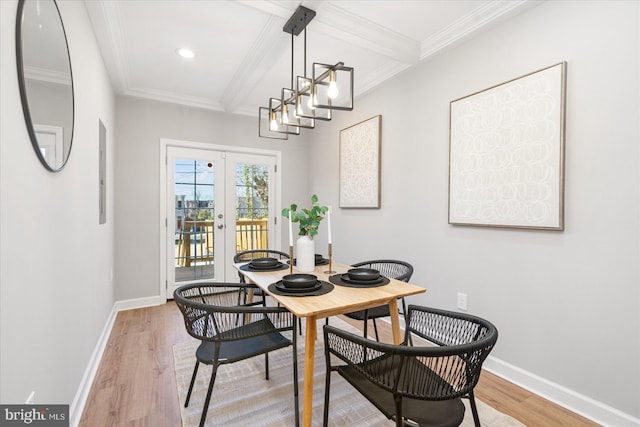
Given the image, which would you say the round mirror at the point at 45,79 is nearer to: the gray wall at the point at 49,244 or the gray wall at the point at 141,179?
the gray wall at the point at 49,244

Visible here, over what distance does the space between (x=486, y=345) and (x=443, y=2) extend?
2147 mm

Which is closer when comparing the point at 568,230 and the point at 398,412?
the point at 398,412

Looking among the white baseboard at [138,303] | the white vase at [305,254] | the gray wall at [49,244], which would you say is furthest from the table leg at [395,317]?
the white baseboard at [138,303]

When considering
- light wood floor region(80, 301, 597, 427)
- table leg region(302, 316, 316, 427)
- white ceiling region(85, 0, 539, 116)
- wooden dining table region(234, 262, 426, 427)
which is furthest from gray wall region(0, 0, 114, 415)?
table leg region(302, 316, 316, 427)

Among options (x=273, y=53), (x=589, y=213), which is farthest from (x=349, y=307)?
(x=273, y=53)

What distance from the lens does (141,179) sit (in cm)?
355

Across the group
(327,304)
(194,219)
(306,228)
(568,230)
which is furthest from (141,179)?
(568,230)

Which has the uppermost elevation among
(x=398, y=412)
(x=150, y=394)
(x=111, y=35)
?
(x=111, y=35)

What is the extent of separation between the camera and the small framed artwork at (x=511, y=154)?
5.84 ft

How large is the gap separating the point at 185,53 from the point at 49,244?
2.09m

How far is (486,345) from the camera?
0.99 m

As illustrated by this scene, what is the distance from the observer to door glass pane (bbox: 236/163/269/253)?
4215mm

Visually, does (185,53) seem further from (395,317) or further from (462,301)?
(462,301)

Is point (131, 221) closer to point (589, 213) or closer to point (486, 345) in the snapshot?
point (486, 345)
